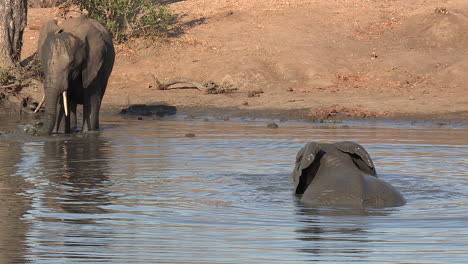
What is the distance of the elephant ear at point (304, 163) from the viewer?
31.2 ft

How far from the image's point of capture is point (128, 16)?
2652cm

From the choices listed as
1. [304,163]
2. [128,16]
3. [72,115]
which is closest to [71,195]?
[304,163]

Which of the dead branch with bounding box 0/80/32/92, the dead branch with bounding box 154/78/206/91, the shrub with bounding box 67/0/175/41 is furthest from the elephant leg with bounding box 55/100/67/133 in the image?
the shrub with bounding box 67/0/175/41

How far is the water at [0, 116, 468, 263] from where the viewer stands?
7.13 metres

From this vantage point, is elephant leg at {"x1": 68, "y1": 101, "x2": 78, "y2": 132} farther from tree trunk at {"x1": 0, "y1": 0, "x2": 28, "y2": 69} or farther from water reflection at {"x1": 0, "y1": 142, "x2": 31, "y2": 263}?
tree trunk at {"x1": 0, "y1": 0, "x2": 28, "y2": 69}

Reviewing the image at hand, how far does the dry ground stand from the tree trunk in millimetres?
2527

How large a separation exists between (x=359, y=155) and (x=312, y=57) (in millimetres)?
15009

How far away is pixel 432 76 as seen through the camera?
22.6 meters

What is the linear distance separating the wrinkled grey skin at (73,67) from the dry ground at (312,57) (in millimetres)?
4566

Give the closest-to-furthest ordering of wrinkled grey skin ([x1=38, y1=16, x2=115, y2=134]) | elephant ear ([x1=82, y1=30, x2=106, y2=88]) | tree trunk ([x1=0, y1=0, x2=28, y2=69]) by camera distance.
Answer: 1. wrinkled grey skin ([x1=38, y1=16, x2=115, y2=134])
2. elephant ear ([x1=82, y1=30, x2=106, y2=88])
3. tree trunk ([x1=0, y1=0, x2=28, y2=69])

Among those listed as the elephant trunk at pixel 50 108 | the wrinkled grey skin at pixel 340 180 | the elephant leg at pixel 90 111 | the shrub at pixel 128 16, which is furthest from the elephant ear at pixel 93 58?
the shrub at pixel 128 16

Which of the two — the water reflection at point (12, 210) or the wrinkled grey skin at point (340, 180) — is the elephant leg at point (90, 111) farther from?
the wrinkled grey skin at point (340, 180)

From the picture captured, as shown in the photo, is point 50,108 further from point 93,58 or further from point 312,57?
point 312,57

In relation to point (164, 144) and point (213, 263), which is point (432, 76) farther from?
point (213, 263)
